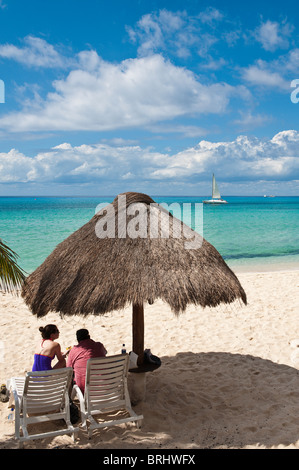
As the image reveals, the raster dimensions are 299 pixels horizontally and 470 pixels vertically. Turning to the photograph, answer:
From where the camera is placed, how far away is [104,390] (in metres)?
4.21

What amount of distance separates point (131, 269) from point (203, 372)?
8.35 feet

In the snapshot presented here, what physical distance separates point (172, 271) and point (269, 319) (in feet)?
16.0

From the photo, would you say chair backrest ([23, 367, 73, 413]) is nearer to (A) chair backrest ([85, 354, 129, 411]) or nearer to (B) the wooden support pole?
(A) chair backrest ([85, 354, 129, 411])

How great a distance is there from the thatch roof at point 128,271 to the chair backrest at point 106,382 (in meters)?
0.57

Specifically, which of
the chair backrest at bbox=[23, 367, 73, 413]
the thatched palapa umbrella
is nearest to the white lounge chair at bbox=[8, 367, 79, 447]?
the chair backrest at bbox=[23, 367, 73, 413]

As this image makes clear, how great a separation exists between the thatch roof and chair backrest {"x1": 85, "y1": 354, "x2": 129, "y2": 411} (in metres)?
0.57

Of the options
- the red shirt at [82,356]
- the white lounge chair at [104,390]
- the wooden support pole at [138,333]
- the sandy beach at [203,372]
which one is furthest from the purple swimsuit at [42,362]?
the wooden support pole at [138,333]

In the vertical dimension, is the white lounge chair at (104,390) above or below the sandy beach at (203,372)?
above

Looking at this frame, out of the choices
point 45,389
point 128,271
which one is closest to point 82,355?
point 45,389

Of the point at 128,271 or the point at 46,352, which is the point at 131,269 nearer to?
the point at 128,271

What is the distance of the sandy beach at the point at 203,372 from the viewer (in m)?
4.18

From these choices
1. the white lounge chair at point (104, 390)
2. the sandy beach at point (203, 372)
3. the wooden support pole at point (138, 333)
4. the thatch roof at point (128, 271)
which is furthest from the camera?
the wooden support pole at point (138, 333)

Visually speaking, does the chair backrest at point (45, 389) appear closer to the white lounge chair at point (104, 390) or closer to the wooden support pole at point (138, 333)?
the white lounge chair at point (104, 390)
